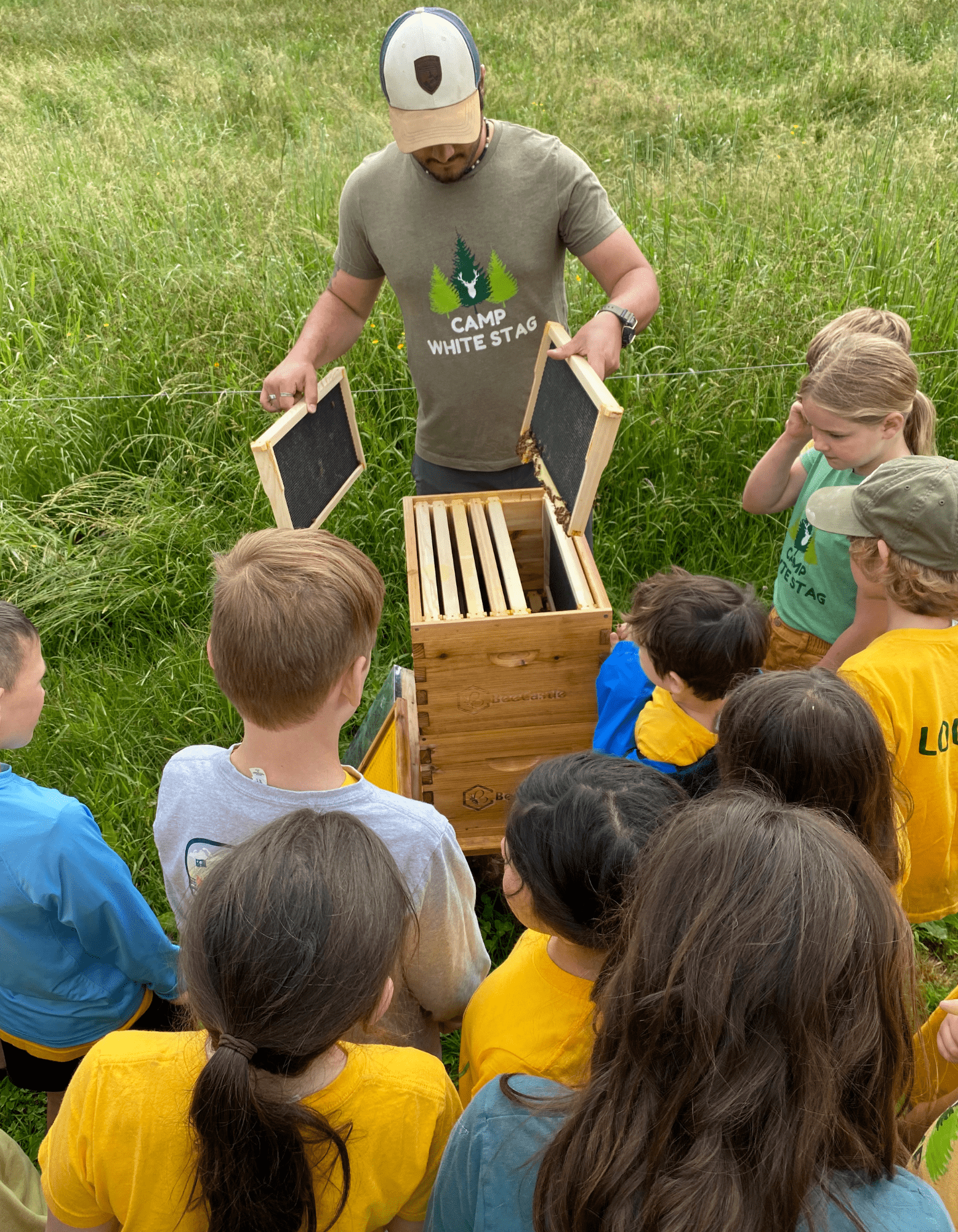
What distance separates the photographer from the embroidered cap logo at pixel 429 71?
2.86 m

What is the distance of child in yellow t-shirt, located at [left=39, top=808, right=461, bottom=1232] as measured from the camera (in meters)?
1.28

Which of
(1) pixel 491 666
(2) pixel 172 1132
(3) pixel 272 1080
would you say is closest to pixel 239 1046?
(3) pixel 272 1080

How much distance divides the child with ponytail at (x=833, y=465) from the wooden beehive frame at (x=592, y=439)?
0.62 meters

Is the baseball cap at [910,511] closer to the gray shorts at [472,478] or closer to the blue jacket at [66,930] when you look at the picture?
the gray shorts at [472,478]

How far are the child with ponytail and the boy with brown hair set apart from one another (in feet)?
4.70

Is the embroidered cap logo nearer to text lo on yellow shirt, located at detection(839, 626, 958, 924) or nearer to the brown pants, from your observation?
the brown pants

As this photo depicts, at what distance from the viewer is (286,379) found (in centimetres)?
323

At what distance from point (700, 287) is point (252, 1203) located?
5342 millimetres

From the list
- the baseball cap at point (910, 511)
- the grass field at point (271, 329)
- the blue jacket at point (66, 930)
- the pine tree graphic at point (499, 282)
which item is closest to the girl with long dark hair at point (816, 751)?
the baseball cap at point (910, 511)

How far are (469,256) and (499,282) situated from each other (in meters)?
0.15

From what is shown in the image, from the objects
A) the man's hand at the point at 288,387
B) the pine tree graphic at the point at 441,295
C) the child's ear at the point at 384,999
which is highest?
the pine tree graphic at the point at 441,295

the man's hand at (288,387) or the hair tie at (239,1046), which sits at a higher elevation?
the man's hand at (288,387)

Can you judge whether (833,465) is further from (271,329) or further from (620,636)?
(271,329)

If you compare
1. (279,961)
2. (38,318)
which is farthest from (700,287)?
(279,961)
